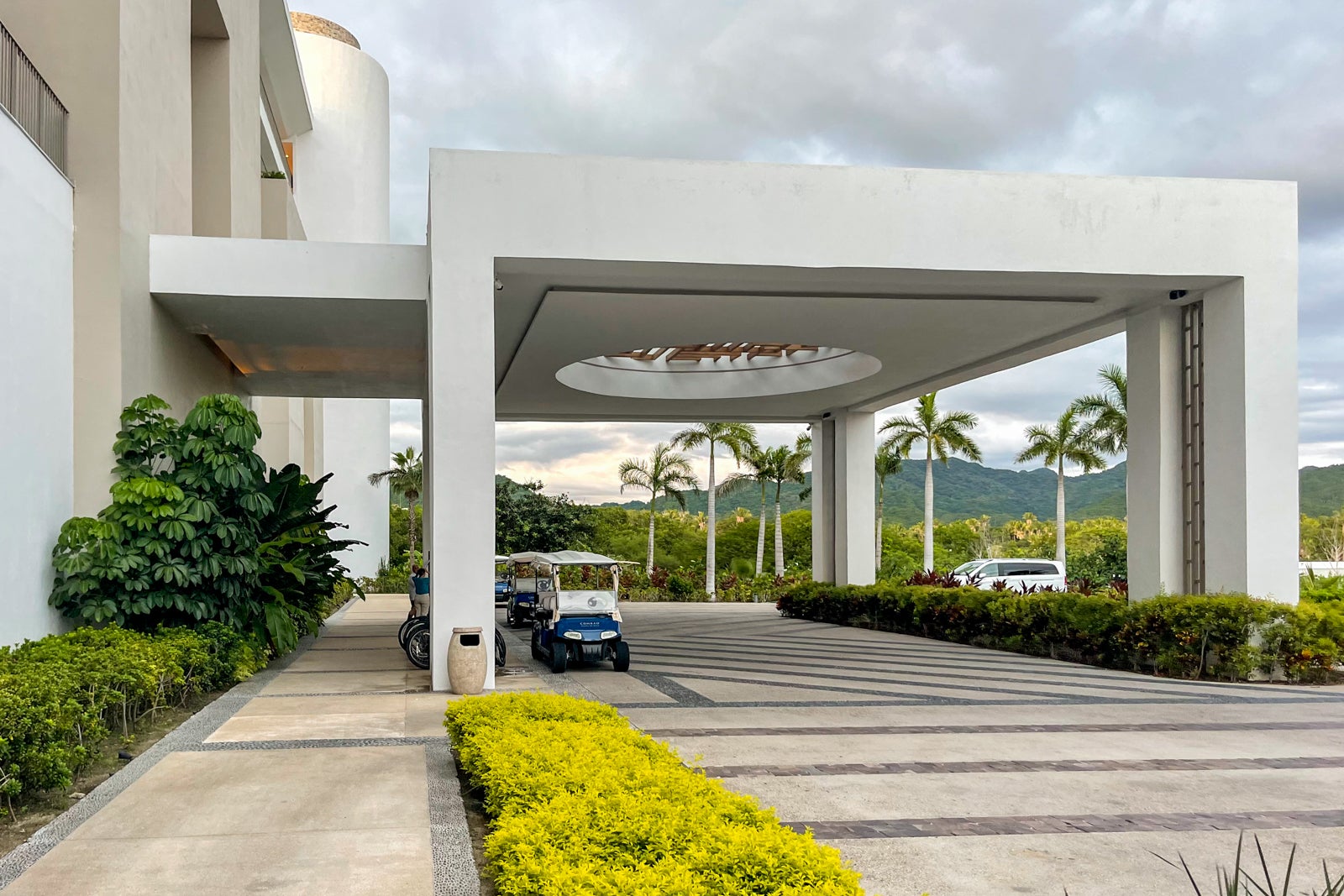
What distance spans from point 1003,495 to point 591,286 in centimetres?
6961

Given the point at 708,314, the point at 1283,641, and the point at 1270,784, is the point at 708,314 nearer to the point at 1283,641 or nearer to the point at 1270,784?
the point at 1283,641

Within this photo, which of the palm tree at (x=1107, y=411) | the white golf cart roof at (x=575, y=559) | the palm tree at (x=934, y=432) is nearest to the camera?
the white golf cart roof at (x=575, y=559)

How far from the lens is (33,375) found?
31.4 feet

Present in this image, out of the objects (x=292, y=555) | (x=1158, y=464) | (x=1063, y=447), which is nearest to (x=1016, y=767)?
(x=1158, y=464)

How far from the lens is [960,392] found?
45.3 metres

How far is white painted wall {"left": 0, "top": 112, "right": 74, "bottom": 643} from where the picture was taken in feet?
29.5

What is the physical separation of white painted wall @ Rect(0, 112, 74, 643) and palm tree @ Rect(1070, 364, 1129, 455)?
2751 cm

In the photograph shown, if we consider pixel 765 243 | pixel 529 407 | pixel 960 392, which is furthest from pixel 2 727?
pixel 960 392

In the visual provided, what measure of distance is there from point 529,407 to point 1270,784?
1745cm

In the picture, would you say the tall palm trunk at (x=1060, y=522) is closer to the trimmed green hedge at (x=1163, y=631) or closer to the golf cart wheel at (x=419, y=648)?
the trimmed green hedge at (x=1163, y=631)

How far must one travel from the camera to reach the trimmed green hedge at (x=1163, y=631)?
11938 millimetres

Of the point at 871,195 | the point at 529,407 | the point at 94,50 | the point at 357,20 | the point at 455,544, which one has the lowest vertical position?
the point at 455,544

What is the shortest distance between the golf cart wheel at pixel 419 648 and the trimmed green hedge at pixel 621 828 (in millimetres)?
6641

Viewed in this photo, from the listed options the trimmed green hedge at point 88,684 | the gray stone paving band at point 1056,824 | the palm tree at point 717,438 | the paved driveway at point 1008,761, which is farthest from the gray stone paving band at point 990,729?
the palm tree at point 717,438
